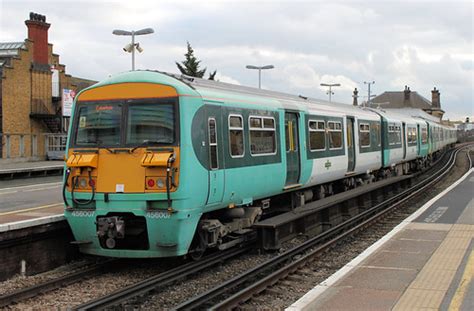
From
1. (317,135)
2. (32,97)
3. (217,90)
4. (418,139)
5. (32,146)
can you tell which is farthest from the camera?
(32,97)

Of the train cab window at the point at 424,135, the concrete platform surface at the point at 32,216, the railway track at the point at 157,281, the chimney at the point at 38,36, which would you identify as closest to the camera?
the railway track at the point at 157,281

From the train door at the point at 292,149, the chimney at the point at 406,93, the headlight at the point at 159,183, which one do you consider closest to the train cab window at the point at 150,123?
the headlight at the point at 159,183

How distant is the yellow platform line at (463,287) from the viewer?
6.20 meters

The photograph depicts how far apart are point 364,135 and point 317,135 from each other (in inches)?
196

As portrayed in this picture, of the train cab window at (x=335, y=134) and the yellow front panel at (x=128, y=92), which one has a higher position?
the yellow front panel at (x=128, y=92)

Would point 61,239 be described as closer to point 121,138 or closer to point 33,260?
point 33,260

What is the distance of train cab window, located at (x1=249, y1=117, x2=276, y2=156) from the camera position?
10.1 metres

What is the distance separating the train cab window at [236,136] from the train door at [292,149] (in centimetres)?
208

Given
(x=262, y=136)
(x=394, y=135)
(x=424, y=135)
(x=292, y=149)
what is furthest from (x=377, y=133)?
(x=424, y=135)

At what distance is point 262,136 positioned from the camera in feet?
34.2

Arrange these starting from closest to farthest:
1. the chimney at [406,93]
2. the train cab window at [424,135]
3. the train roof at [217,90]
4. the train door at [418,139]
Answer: the train roof at [217,90] → the train door at [418,139] → the train cab window at [424,135] → the chimney at [406,93]

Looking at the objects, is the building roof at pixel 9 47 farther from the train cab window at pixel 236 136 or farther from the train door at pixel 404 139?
the train cab window at pixel 236 136

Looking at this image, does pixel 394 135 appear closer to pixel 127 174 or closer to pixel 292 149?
pixel 292 149

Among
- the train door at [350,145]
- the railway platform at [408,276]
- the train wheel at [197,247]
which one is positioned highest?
the train door at [350,145]
